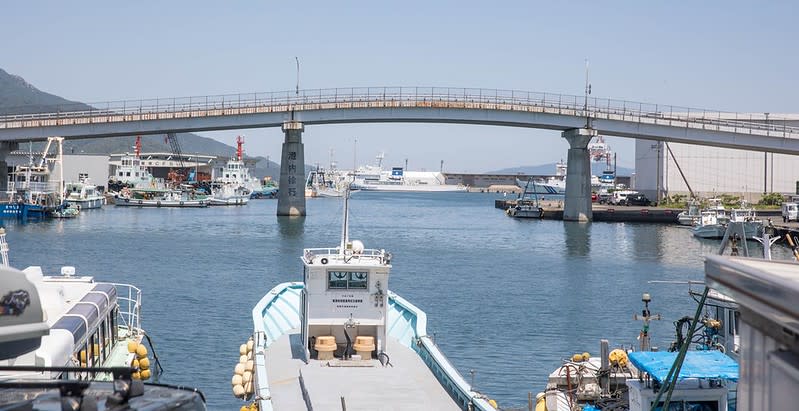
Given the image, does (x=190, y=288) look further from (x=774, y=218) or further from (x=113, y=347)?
(x=774, y=218)

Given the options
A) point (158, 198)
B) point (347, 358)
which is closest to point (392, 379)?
point (347, 358)

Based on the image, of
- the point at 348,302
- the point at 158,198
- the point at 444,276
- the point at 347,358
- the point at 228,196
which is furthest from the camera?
the point at 228,196

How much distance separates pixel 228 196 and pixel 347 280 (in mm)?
152395

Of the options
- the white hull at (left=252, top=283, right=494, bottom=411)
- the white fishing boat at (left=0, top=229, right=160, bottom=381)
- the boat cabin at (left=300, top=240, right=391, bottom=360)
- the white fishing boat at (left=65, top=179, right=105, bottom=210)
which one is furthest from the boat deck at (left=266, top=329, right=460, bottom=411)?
the white fishing boat at (left=65, top=179, right=105, bottom=210)

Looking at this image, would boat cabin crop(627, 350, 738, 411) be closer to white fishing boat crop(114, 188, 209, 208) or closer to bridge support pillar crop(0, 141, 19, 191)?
bridge support pillar crop(0, 141, 19, 191)

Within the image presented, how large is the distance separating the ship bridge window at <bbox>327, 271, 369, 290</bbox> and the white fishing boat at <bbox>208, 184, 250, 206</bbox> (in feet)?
482

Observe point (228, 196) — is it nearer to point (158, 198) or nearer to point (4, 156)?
point (158, 198)

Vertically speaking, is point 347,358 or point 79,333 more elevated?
point 79,333

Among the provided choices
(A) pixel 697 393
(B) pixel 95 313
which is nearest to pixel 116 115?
(B) pixel 95 313

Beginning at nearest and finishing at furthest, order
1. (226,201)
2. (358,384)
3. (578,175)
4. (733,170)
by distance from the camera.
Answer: (358,384) < (578,175) < (733,170) < (226,201)

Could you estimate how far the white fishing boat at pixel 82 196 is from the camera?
137 m

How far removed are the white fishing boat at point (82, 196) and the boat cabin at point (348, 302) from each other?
11636cm

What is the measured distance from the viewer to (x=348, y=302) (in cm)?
2373

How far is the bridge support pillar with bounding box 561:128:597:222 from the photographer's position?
111 metres
